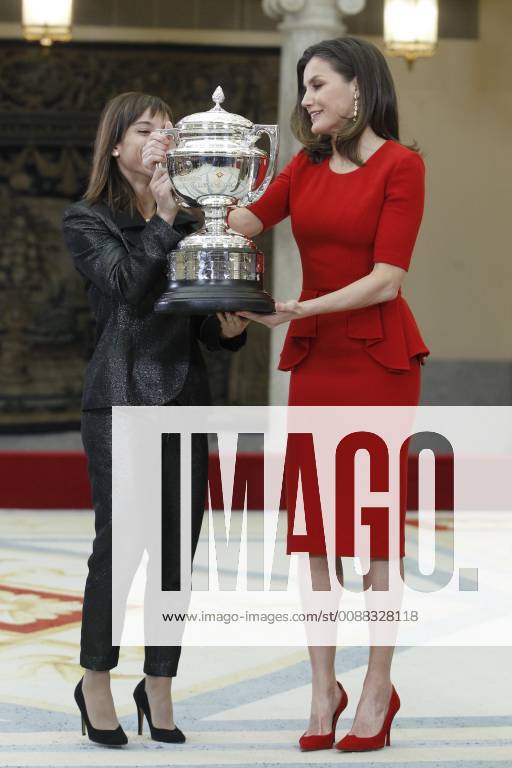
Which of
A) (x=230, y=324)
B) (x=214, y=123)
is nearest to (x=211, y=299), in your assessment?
(x=230, y=324)

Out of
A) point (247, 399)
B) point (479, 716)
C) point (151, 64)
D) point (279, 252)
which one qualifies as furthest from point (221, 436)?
point (479, 716)

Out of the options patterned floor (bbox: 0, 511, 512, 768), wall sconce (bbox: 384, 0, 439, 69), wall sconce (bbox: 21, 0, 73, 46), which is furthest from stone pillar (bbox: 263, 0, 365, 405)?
patterned floor (bbox: 0, 511, 512, 768)

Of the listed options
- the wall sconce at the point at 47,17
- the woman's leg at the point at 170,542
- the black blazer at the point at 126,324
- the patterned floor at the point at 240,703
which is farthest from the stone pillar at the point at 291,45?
the woman's leg at the point at 170,542

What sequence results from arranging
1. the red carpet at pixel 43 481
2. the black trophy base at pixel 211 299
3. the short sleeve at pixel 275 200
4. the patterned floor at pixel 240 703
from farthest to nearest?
the red carpet at pixel 43 481 < the short sleeve at pixel 275 200 < the patterned floor at pixel 240 703 < the black trophy base at pixel 211 299

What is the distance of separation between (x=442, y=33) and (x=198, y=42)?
1.83 m

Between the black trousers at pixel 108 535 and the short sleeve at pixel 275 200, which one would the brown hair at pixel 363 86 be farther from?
the black trousers at pixel 108 535

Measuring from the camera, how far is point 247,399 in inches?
430

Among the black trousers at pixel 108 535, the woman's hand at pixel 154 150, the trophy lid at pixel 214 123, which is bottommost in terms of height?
the black trousers at pixel 108 535

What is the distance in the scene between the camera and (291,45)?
27.0 ft

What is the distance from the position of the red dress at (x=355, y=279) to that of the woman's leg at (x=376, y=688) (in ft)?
0.20

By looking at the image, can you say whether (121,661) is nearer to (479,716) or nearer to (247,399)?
(479,716)

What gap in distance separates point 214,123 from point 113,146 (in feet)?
0.85

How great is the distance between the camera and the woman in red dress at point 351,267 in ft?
11.2

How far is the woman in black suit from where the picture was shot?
3.48 meters
